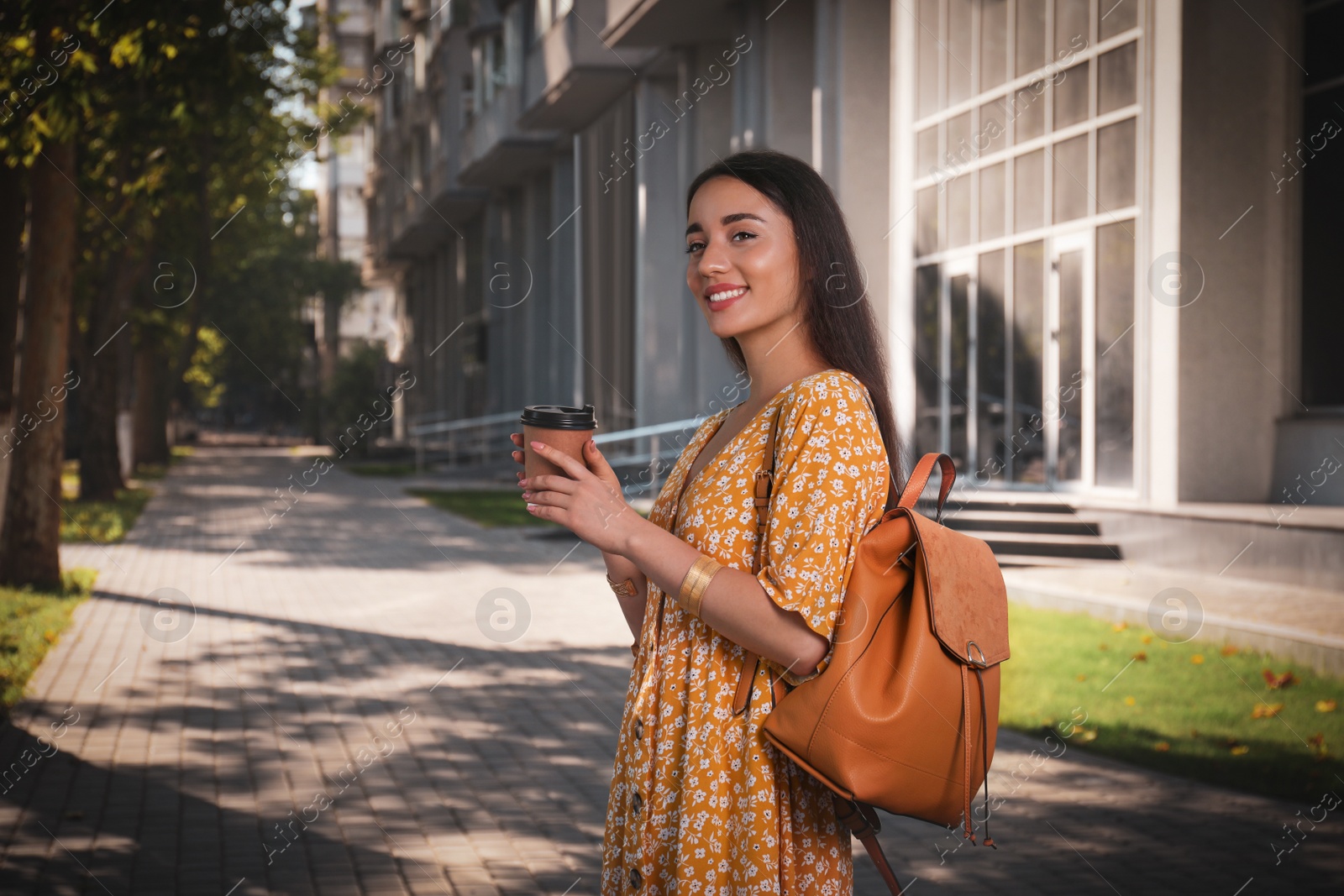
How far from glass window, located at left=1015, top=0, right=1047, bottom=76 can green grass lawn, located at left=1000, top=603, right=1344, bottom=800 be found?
834 cm

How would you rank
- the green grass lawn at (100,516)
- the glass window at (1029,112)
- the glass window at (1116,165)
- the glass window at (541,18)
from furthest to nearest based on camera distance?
the glass window at (541,18), the green grass lawn at (100,516), the glass window at (1029,112), the glass window at (1116,165)

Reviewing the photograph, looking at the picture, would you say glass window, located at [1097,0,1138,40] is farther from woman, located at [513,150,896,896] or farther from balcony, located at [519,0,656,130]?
woman, located at [513,150,896,896]

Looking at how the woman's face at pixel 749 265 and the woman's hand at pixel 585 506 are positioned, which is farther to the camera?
the woman's face at pixel 749 265

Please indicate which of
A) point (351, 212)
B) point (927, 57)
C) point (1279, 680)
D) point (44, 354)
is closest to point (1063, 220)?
point (927, 57)

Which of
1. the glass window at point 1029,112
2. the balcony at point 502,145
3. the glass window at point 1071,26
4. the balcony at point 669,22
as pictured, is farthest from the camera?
the balcony at point 502,145

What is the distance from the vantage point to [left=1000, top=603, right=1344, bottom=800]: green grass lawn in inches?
254

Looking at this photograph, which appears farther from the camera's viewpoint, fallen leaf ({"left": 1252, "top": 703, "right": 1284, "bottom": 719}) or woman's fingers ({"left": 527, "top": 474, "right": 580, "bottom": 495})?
fallen leaf ({"left": 1252, "top": 703, "right": 1284, "bottom": 719})

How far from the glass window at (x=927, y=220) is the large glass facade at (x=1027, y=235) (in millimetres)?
23

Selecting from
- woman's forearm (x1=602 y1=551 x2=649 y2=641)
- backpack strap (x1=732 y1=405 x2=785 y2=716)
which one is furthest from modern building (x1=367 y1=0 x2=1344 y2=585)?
backpack strap (x1=732 y1=405 x2=785 y2=716)

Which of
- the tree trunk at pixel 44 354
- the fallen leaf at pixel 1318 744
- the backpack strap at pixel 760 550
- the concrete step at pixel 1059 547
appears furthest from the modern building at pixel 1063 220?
the tree trunk at pixel 44 354

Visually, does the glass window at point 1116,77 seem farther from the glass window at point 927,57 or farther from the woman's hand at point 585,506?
the woman's hand at point 585,506

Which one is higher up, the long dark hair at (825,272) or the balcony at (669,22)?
the balcony at (669,22)

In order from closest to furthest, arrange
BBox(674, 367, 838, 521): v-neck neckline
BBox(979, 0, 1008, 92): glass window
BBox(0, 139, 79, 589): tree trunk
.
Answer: BBox(674, 367, 838, 521): v-neck neckline
BBox(0, 139, 79, 589): tree trunk
BBox(979, 0, 1008, 92): glass window

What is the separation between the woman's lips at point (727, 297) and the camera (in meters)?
2.33
